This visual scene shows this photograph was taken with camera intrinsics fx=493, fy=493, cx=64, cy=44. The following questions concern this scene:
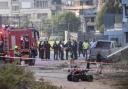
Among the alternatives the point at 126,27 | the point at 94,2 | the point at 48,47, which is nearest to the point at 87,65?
the point at 48,47

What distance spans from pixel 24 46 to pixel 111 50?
250 inches

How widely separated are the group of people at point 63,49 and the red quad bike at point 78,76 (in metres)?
13.6

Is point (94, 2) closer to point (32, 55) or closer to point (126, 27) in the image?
point (126, 27)

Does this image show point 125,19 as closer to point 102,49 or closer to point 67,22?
point 102,49

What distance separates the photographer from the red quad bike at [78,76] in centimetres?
2070

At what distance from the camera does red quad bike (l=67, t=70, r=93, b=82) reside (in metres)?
20.7

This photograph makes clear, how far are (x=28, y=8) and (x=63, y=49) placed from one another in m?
109

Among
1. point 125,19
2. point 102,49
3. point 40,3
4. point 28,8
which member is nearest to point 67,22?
point 28,8

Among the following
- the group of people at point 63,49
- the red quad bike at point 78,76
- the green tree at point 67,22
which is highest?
the red quad bike at point 78,76

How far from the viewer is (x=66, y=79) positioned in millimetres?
21469

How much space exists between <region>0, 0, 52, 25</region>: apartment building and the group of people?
9945 cm

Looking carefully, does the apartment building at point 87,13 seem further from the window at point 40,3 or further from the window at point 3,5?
the window at point 3,5

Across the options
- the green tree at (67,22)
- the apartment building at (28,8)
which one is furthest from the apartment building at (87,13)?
the apartment building at (28,8)

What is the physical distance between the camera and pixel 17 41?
2925cm
